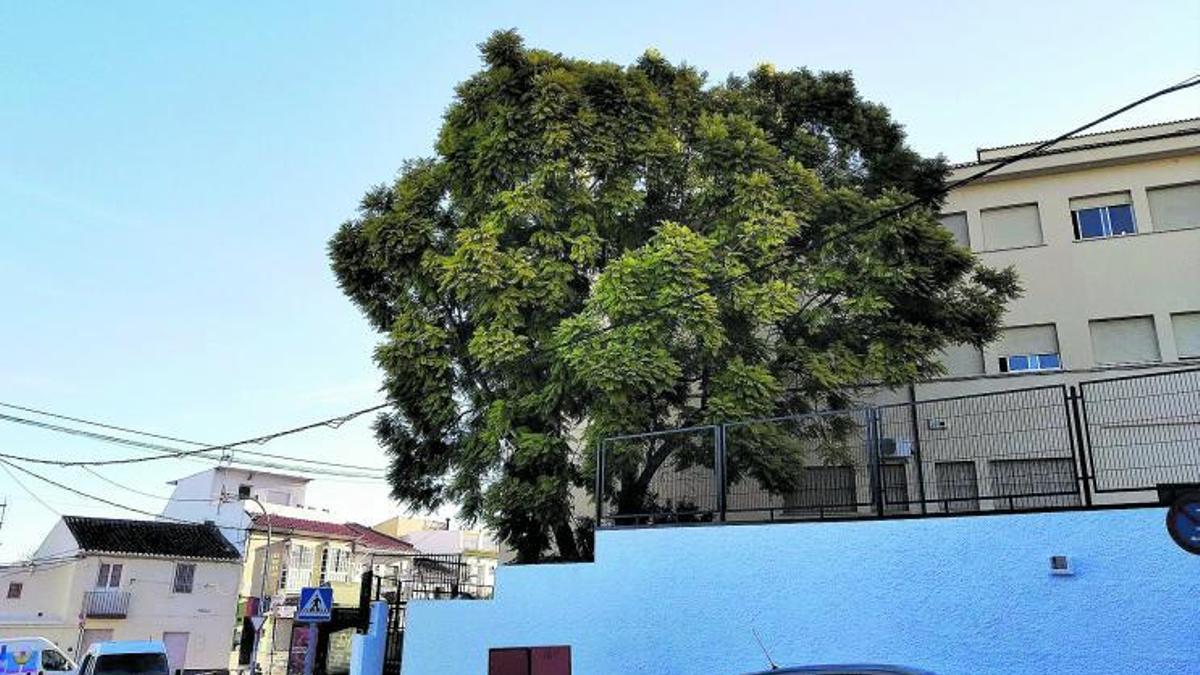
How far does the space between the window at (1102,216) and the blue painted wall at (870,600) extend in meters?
15.1

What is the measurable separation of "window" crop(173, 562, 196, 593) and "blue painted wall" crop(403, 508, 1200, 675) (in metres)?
31.4

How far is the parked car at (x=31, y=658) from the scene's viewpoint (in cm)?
2253

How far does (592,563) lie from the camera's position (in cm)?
971

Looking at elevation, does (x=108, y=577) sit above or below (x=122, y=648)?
above

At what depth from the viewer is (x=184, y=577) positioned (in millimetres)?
36281

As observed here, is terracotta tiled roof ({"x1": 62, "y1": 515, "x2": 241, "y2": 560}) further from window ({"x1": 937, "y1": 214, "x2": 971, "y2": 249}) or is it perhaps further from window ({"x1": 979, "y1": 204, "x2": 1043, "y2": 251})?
window ({"x1": 979, "y1": 204, "x2": 1043, "y2": 251})

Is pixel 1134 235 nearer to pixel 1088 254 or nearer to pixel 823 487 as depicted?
pixel 1088 254

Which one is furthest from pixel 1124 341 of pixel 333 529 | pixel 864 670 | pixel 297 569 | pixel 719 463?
pixel 333 529

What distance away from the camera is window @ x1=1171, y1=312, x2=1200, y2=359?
17.8 m

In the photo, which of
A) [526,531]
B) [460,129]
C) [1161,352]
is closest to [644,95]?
[460,129]

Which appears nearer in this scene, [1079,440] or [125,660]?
[1079,440]

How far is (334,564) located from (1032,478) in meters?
38.7

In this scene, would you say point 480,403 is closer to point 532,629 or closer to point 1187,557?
point 532,629

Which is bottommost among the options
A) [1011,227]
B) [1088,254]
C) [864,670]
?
[864,670]
